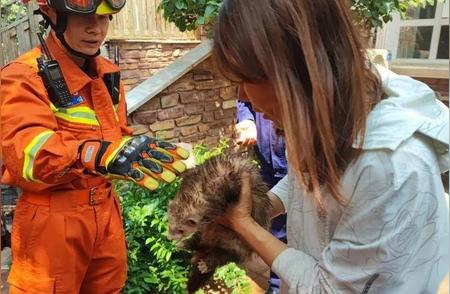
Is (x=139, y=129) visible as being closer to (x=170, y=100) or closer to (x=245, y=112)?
(x=170, y=100)

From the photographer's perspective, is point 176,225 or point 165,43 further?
point 165,43

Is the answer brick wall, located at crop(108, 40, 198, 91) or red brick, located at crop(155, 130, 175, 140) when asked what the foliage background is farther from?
brick wall, located at crop(108, 40, 198, 91)

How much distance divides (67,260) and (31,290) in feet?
0.75

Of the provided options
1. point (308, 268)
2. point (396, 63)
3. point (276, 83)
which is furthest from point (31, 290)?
point (396, 63)

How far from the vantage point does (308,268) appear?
125cm

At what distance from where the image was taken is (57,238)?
1936mm

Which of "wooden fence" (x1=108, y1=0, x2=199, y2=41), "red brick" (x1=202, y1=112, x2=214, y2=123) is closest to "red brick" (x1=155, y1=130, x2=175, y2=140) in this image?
"red brick" (x1=202, y1=112, x2=214, y2=123)

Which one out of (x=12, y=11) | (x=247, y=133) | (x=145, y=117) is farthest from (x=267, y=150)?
(x=12, y=11)

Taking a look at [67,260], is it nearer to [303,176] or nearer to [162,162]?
[162,162]

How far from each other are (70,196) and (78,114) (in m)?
0.40

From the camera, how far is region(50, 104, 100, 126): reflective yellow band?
1.91m

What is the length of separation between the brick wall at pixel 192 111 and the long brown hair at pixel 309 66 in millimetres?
3198

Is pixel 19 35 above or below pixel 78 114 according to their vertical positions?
above

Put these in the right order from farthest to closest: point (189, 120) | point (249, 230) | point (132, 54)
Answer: point (132, 54), point (189, 120), point (249, 230)
